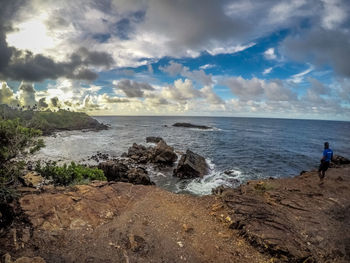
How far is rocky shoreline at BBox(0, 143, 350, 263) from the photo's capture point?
6.76 m

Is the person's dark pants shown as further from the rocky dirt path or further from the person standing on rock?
the rocky dirt path

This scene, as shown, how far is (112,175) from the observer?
2441 centimetres

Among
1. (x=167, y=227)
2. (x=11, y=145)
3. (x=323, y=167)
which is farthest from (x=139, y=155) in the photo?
(x=323, y=167)

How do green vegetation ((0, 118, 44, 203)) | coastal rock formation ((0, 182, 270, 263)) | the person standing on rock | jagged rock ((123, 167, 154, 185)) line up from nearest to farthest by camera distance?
coastal rock formation ((0, 182, 270, 263)) < green vegetation ((0, 118, 44, 203)) < the person standing on rock < jagged rock ((123, 167, 154, 185))

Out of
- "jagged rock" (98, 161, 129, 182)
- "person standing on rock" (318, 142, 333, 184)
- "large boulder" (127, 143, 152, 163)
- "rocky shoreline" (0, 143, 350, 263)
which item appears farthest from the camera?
"large boulder" (127, 143, 152, 163)

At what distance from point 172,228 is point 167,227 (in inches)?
10.1

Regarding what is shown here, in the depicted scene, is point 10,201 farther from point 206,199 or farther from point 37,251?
point 206,199

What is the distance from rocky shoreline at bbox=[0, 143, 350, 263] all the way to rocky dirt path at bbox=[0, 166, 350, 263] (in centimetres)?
4

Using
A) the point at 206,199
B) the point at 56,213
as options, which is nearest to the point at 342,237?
the point at 206,199

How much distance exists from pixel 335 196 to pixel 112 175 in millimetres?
24132

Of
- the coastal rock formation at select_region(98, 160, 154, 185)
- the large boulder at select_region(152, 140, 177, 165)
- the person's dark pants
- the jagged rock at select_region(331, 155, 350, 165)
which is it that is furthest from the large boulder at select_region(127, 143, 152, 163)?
the jagged rock at select_region(331, 155, 350, 165)

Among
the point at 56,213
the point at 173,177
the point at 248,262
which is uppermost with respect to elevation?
the point at 56,213

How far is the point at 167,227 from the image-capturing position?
27.7ft

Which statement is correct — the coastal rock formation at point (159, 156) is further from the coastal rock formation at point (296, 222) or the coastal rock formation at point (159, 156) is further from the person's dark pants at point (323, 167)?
the person's dark pants at point (323, 167)
